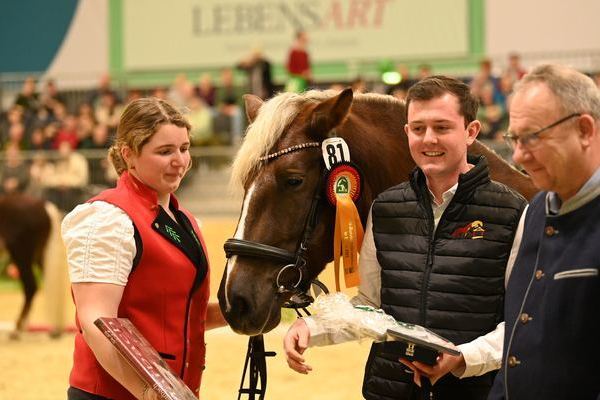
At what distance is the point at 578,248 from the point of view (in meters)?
1.90

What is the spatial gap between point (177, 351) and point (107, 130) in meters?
10.4

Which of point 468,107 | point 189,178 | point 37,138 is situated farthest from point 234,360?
point 37,138

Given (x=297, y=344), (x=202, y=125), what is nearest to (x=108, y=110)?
(x=202, y=125)

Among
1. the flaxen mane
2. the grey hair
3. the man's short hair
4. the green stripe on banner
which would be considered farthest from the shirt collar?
the green stripe on banner

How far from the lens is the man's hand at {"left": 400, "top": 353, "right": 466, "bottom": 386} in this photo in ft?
7.55

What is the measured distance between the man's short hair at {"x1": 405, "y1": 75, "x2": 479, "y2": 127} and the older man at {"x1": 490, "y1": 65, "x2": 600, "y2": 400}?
1.85 ft

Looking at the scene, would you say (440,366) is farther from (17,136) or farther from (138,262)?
(17,136)

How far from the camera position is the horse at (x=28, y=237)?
31.0 feet

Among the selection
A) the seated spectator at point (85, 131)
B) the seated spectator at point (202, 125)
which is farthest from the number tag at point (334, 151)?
the seated spectator at point (85, 131)

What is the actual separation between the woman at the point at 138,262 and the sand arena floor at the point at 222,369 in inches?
103

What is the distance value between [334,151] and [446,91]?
0.62m

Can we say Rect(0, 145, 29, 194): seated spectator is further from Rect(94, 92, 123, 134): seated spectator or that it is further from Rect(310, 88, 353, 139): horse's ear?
Rect(310, 88, 353, 139): horse's ear

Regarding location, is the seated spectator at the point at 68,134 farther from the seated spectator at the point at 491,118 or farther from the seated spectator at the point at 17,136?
the seated spectator at the point at 491,118

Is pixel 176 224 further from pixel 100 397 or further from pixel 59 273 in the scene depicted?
pixel 59 273
